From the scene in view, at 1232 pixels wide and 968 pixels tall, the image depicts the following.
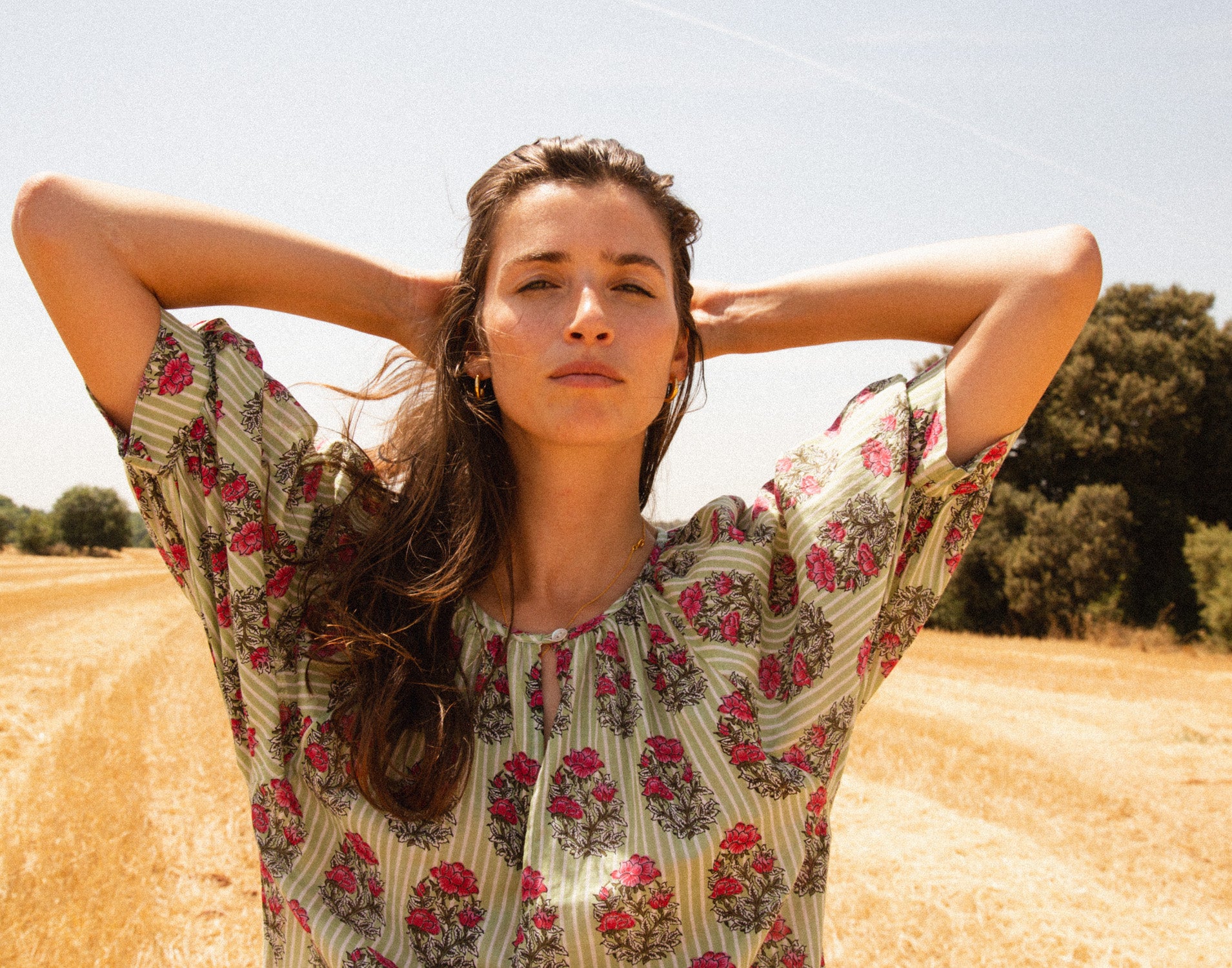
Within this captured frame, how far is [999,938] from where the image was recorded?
429 cm

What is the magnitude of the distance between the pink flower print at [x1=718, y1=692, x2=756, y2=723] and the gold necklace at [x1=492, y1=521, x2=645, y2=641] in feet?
1.36

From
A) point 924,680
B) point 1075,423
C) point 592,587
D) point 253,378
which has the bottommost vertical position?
point 924,680

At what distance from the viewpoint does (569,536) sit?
2.56 meters

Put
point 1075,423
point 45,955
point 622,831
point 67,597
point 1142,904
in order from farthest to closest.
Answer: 1. point 1075,423
2. point 67,597
3. point 1142,904
4. point 45,955
5. point 622,831

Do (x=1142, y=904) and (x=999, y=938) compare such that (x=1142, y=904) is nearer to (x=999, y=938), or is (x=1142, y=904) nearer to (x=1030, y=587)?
(x=999, y=938)

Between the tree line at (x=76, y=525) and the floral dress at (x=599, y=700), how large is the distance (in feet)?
201

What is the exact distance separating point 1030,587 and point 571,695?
2481cm

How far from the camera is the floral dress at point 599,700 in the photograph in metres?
2.05

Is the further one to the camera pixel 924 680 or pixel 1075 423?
pixel 1075 423

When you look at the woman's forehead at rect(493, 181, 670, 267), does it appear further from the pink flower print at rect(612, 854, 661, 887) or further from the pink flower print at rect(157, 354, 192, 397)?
the pink flower print at rect(612, 854, 661, 887)

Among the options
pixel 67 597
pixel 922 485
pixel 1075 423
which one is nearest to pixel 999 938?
pixel 922 485

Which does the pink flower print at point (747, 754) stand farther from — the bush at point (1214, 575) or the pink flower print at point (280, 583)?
the bush at point (1214, 575)

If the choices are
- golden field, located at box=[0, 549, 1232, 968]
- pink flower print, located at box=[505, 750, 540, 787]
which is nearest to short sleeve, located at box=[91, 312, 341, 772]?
pink flower print, located at box=[505, 750, 540, 787]

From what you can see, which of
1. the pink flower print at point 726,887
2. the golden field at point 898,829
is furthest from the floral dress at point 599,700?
the golden field at point 898,829
